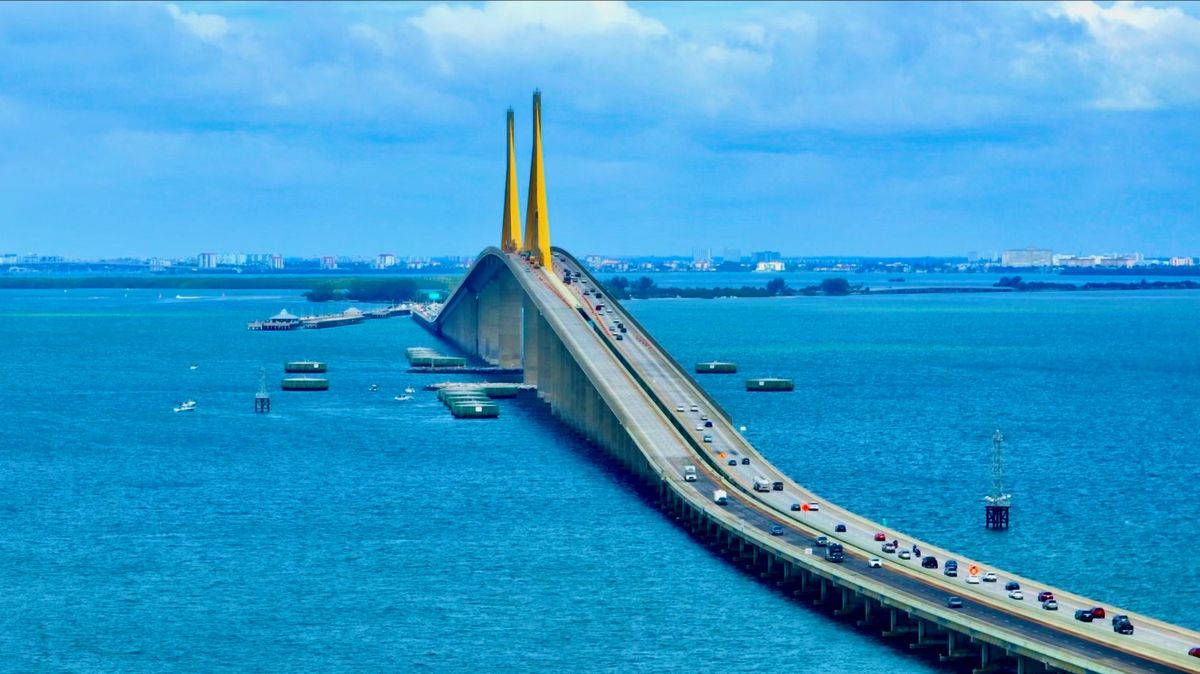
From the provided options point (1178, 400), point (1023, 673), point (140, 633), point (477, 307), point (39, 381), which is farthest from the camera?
point (477, 307)

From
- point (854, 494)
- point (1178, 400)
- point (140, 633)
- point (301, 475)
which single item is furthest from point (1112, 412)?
point (140, 633)

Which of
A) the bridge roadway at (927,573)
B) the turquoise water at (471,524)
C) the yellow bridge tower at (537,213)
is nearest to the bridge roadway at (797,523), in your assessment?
the bridge roadway at (927,573)

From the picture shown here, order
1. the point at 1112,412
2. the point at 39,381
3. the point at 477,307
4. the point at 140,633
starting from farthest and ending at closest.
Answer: the point at 477,307, the point at 39,381, the point at 1112,412, the point at 140,633

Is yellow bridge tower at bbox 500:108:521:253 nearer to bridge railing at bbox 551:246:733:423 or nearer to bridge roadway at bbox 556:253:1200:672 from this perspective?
bridge railing at bbox 551:246:733:423

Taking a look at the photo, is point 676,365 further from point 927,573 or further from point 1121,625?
point 1121,625

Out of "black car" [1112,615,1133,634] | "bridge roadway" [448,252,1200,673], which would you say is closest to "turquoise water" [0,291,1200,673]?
"bridge roadway" [448,252,1200,673]

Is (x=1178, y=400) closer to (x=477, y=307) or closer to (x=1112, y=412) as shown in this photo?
(x=1112, y=412)

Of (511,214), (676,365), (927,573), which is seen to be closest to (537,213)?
(511,214)
